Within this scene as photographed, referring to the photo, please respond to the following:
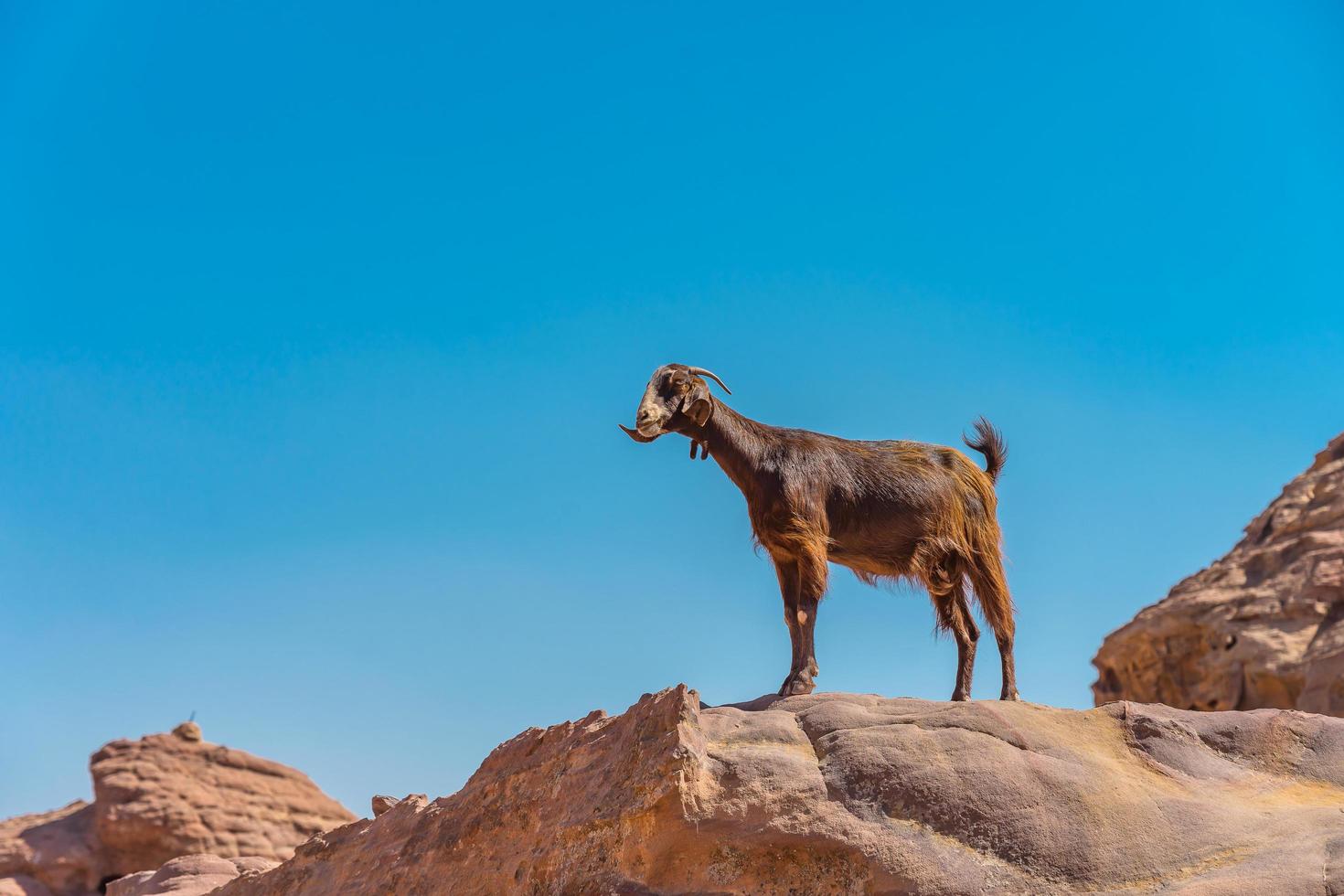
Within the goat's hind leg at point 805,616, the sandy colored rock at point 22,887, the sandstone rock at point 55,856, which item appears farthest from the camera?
the sandstone rock at point 55,856

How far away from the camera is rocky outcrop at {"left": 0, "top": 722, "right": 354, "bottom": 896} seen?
22797 millimetres

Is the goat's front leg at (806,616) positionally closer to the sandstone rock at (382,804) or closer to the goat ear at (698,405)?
the goat ear at (698,405)

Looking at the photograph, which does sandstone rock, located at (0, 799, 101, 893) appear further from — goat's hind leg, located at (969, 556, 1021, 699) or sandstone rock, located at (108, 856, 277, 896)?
goat's hind leg, located at (969, 556, 1021, 699)

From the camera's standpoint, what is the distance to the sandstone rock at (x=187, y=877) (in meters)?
14.7

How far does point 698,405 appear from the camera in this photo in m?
11.6

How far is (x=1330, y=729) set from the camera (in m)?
10.3

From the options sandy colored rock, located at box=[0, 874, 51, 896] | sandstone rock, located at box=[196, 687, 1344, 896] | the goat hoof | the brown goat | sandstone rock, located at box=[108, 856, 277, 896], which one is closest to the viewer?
sandstone rock, located at box=[196, 687, 1344, 896]

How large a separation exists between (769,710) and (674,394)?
2.98 m

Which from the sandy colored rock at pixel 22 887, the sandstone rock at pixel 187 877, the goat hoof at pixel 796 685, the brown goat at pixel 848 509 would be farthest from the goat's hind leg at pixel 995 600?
the sandy colored rock at pixel 22 887

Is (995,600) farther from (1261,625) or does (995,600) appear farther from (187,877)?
(1261,625)

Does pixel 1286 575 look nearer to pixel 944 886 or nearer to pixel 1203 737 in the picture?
pixel 1203 737

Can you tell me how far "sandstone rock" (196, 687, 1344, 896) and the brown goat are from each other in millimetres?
1330

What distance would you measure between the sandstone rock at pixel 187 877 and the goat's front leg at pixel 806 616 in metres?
7.11

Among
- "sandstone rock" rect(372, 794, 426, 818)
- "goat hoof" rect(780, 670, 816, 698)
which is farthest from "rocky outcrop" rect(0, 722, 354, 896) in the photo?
"goat hoof" rect(780, 670, 816, 698)
